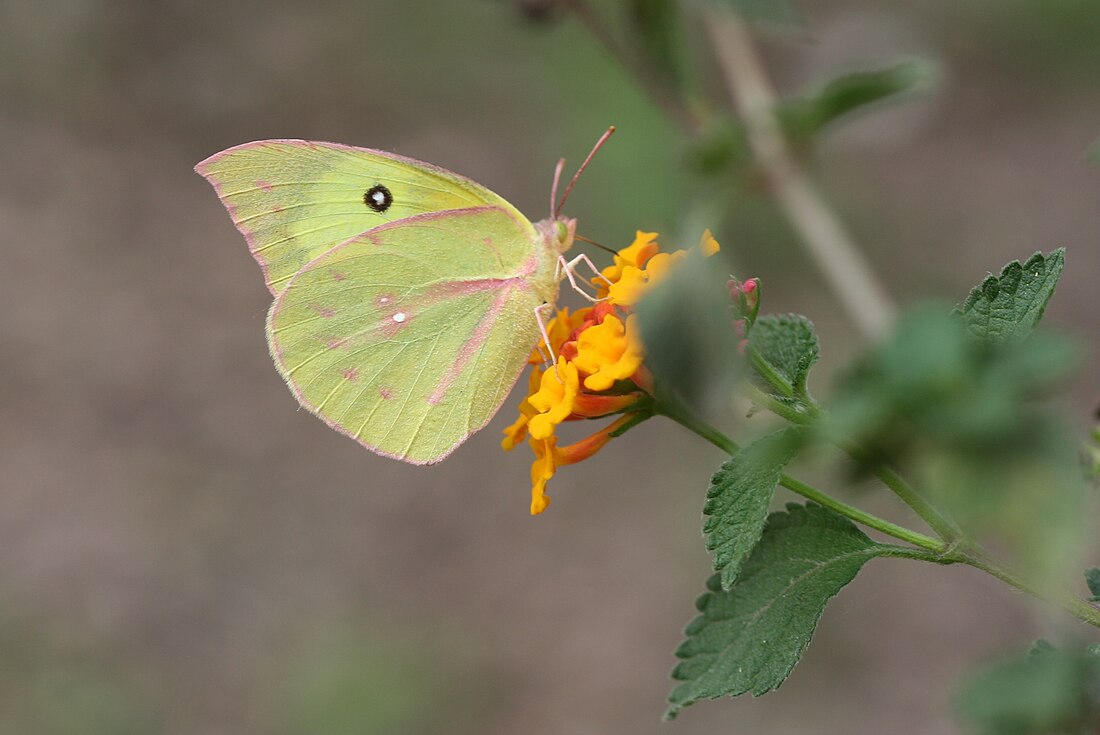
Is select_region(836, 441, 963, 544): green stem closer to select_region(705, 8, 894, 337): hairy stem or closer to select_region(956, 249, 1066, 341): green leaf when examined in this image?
select_region(956, 249, 1066, 341): green leaf

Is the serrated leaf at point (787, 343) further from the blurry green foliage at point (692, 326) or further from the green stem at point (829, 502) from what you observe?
the blurry green foliage at point (692, 326)

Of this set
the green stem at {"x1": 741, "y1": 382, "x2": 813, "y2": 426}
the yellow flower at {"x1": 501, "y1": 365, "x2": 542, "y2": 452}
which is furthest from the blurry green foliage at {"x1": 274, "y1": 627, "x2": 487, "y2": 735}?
the green stem at {"x1": 741, "y1": 382, "x2": 813, "y2": 426}

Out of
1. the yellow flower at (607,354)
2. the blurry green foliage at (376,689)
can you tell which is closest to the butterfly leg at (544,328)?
the yellow flower at (607,354)

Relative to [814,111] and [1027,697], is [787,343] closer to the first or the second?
[1027,697]

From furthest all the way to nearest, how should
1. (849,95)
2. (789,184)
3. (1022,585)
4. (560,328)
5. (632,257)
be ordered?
(789,184)
(849,95)
(560,328)
(632,257)
(1022,585)

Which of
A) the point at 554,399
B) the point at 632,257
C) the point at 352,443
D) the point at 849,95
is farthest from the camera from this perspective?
the point at 352,443

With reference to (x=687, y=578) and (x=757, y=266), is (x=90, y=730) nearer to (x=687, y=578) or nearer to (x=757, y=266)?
(x=687, y=578)

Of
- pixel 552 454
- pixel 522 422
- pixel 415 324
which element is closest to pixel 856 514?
pixel 552 454

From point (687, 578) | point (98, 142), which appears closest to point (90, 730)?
point (687, 578)
